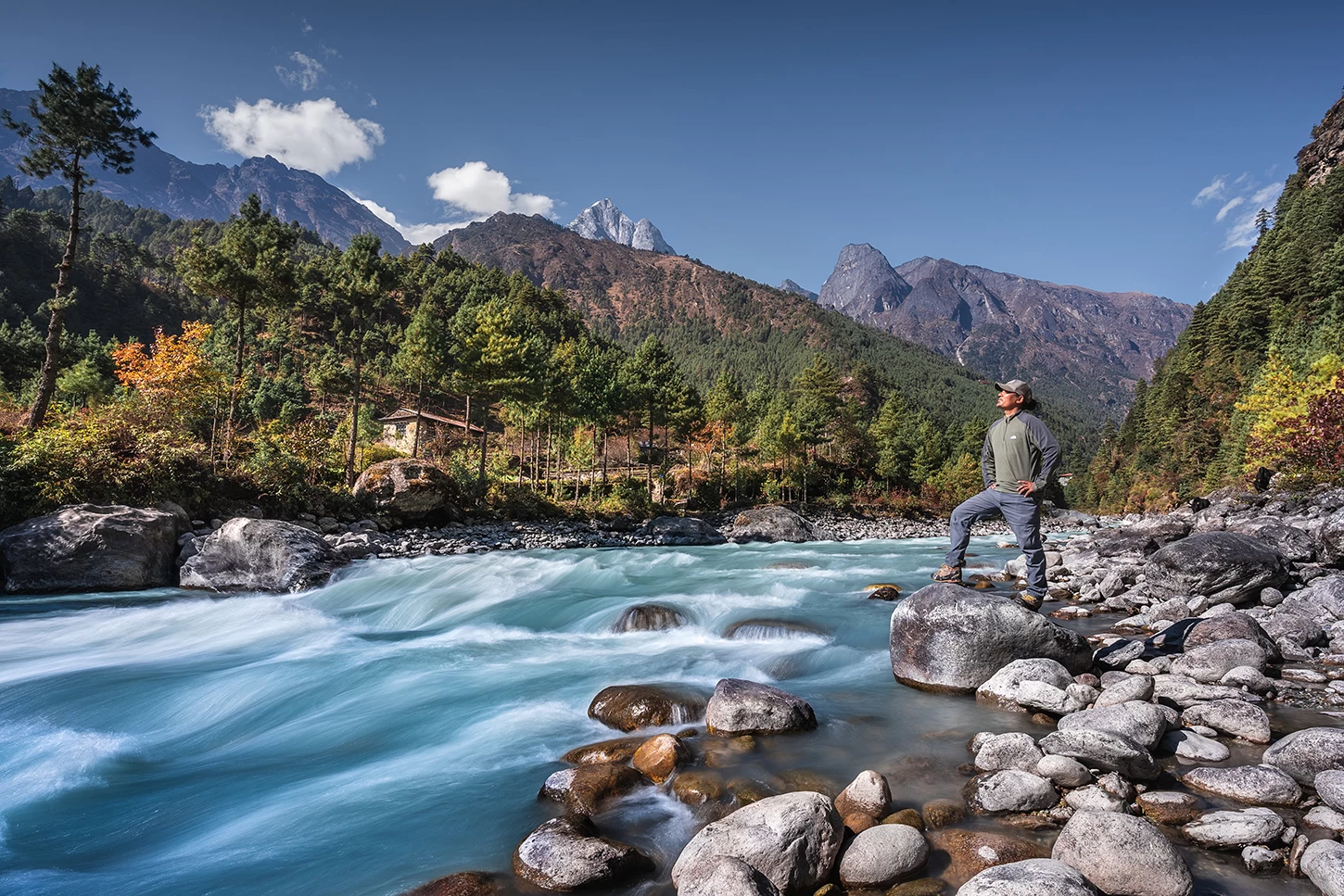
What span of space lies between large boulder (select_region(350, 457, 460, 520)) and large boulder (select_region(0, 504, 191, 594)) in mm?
11574

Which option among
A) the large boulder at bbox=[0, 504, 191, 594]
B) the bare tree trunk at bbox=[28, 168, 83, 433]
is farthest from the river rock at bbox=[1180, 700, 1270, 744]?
the bare tree trunk at bbox=[28, 168, 83, 433]

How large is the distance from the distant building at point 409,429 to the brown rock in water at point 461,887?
53.8 metres

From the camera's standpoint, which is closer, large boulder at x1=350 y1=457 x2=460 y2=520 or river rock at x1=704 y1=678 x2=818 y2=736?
river rock at x1=704 y1=678 x2=818 y2=736

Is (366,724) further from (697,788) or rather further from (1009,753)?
(1009,753)

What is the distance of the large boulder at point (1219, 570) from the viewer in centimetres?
1127

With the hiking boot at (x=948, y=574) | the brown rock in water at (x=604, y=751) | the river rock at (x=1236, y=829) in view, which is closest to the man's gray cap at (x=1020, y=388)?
the hiking boot at (x=948, y=574)

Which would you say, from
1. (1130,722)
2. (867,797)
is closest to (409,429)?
(867,797)

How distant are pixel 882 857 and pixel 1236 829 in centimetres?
254

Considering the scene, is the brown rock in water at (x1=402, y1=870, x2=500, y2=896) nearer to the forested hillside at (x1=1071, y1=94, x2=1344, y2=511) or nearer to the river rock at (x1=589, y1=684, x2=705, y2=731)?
the river rock at (x1=589, y1=684, x2=705, y2=731)

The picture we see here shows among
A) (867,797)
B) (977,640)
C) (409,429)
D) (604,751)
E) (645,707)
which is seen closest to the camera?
(867,797)

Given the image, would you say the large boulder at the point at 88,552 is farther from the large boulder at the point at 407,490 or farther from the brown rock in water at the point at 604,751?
the brown rock in water at the point at 604,751

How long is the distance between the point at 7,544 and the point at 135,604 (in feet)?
12.9

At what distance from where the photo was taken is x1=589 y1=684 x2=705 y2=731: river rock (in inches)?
296

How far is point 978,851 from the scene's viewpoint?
4.54 m
